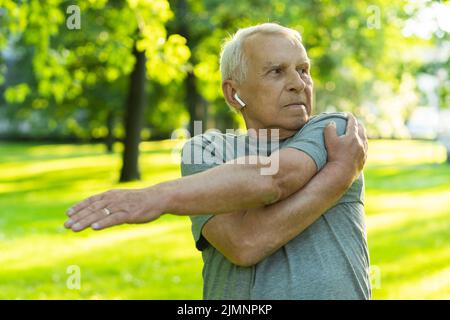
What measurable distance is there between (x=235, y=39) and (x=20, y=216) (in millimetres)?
14731

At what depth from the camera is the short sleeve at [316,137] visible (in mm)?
2223

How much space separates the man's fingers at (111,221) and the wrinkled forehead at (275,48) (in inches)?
32.2

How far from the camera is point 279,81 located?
2.42 m

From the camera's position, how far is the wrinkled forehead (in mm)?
2393

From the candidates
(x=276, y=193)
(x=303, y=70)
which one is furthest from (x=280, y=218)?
(x=303, y=70)

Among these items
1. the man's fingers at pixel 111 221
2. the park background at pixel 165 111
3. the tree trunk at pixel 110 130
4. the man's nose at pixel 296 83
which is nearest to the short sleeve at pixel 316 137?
the man's nose at pixel 296 83

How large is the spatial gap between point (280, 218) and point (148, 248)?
9.87 metres

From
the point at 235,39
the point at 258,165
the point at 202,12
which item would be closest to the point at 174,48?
the point at 235,39

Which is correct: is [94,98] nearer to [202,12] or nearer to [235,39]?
[202,12]

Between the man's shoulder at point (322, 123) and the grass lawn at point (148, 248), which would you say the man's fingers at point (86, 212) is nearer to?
the man's shoulder at point (322, 123)

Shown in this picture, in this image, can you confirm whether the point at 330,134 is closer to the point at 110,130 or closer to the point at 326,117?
the point at 326,117

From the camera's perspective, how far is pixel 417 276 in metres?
9.27

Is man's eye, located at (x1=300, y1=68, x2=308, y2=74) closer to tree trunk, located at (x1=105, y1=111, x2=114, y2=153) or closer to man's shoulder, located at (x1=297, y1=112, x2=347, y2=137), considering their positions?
man's shoulder, located at (x1=297, y1=112, x2=347, y2=137)

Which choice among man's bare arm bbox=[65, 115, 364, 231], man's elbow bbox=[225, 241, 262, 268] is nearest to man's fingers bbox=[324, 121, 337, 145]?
man's bare arm bbox=[65, 115, 364, 231]
